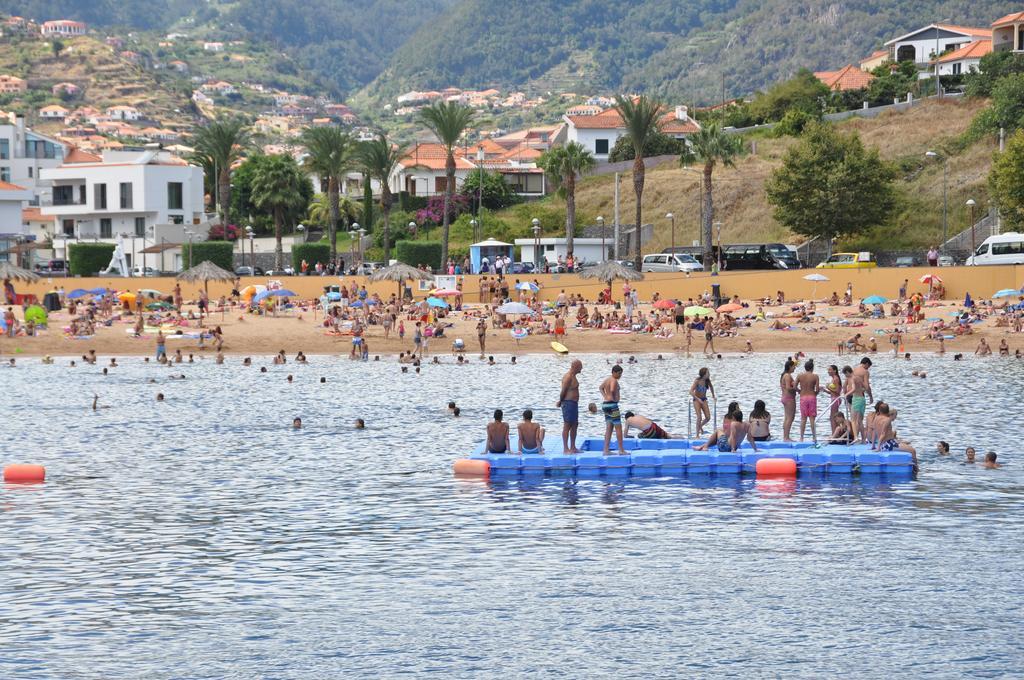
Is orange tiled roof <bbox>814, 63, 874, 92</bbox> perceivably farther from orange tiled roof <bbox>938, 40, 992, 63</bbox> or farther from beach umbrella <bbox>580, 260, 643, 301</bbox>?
beach umbrella <bbox>580, 260, 643, 301</bbox>

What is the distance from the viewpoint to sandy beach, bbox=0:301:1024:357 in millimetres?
50312

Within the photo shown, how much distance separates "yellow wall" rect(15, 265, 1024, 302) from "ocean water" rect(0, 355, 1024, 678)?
2623 centimetres

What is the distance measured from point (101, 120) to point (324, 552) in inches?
7288

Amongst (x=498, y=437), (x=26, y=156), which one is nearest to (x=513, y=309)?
(x=498, y=437)

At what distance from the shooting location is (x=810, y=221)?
71438 millimetres

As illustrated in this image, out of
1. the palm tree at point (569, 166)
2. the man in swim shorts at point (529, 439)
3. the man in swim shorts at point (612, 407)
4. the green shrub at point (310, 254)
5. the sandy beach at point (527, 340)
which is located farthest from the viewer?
the green shrub at point (310, 254)

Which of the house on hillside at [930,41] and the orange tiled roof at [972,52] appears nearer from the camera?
the orange tiled roof at [972,52]

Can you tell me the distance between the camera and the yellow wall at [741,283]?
56.9 metres

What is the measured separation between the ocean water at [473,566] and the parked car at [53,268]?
4553 cm

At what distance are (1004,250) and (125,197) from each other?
5386 cm

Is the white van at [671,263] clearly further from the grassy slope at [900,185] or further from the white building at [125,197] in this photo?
the white building at [125,197]

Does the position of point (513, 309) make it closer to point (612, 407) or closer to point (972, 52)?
point (612, 407)

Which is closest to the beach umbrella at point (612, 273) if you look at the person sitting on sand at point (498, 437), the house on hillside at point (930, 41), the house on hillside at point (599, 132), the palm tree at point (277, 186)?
the palm tree at point (277, 186)

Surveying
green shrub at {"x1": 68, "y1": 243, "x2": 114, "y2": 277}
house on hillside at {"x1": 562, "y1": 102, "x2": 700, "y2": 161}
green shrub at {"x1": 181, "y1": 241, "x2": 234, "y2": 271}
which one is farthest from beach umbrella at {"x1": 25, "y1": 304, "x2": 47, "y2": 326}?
house on hillside at {"x1": 562, "y1": 102, "x2": 700, "y2": 161}
